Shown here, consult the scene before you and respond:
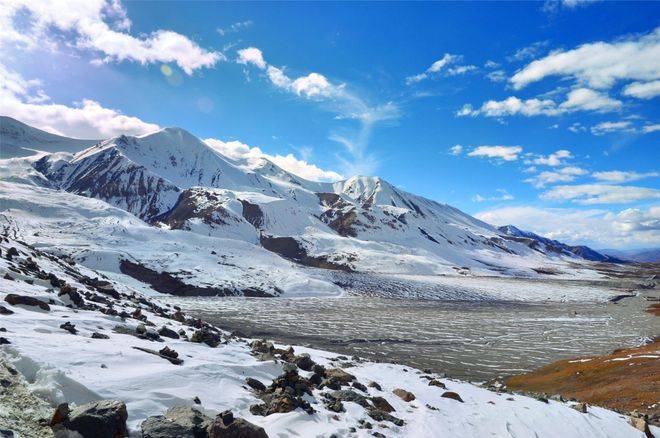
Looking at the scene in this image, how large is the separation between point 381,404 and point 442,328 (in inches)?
1532

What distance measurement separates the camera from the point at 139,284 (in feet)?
252

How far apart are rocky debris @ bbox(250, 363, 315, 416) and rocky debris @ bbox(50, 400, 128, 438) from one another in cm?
388

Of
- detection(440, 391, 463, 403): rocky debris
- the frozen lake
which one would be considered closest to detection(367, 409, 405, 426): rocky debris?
detection(440, 391, 463, 403): rocky debris

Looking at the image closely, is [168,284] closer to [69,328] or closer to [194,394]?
[69,328]

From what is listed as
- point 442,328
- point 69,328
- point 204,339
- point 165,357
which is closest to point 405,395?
point 165,357

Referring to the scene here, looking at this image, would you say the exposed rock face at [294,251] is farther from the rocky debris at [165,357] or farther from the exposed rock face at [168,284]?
the rocky debris at [165,357]

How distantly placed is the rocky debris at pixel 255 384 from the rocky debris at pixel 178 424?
3931 millimetres

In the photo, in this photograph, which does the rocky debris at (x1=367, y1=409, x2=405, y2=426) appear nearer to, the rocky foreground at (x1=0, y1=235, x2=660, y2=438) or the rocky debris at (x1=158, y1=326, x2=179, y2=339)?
the rocky foreground at (x1=0, y1=235, x2=660, y2=438)

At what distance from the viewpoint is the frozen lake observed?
3546cm

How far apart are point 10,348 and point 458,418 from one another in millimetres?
14439

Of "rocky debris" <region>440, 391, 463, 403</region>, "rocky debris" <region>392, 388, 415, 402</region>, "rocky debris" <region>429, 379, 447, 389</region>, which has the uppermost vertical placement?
"rocky debris" <region>392, 388, 415, 402</region>

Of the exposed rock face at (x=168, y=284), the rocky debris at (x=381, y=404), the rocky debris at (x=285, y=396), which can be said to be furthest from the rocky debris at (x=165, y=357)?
the exposed rock face at (x=168, y=284)

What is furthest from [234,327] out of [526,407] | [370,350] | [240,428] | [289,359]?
[240,428]

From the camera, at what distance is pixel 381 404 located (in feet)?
47.6
